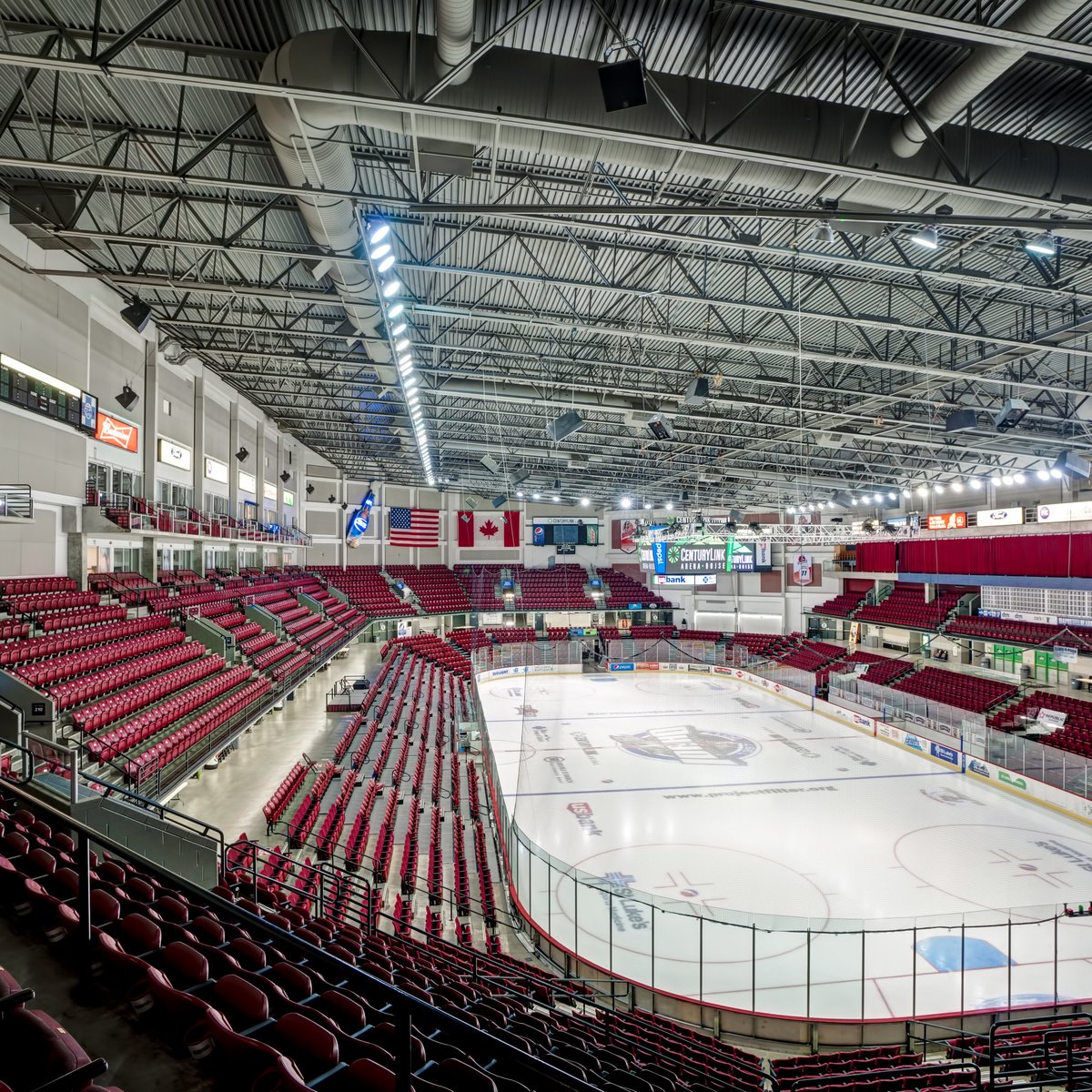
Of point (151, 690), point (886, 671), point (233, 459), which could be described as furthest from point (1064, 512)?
point (233, 459)

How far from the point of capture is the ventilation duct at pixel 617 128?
6691mm

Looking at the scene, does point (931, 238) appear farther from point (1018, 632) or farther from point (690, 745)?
point (1018, 632)

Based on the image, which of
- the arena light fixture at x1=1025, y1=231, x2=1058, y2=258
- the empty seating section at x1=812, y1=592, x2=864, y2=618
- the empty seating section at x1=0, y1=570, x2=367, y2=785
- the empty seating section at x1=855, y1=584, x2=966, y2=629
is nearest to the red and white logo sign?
the empty seating section at x1=0, y1=570, x2=367, y2=785

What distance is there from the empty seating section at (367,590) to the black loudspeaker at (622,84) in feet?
111

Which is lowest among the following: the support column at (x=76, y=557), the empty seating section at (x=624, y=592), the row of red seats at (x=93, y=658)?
the empty seating section at (x=624, y=592)

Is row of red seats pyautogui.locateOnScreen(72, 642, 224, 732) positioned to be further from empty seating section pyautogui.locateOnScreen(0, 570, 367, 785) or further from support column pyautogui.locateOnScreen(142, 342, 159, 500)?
support column pyautogui.locateOnScreen(142, 342, 159, 500)

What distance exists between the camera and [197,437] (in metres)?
23.0

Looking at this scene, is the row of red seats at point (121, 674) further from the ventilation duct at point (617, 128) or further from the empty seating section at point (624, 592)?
the empty seating section at point (624, 592)

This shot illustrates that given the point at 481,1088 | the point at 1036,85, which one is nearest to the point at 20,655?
the point at 481,1088

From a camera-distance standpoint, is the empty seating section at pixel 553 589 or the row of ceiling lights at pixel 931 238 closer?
the row of ceiling lights at pixel 931 238

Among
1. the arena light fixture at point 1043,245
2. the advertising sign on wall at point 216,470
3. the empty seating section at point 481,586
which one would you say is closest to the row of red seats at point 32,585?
the advertising sign on wall at point 216,470

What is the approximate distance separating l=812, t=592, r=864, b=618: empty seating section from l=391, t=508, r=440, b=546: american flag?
2447cm

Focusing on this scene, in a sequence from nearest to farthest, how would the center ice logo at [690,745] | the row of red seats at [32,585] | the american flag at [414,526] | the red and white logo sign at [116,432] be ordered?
the row of red seats at [32,585], the red and white logo sign at [116,432], the center ice logo at [690,745], the american flag at [414,526]

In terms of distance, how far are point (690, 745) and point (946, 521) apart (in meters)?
14.3
